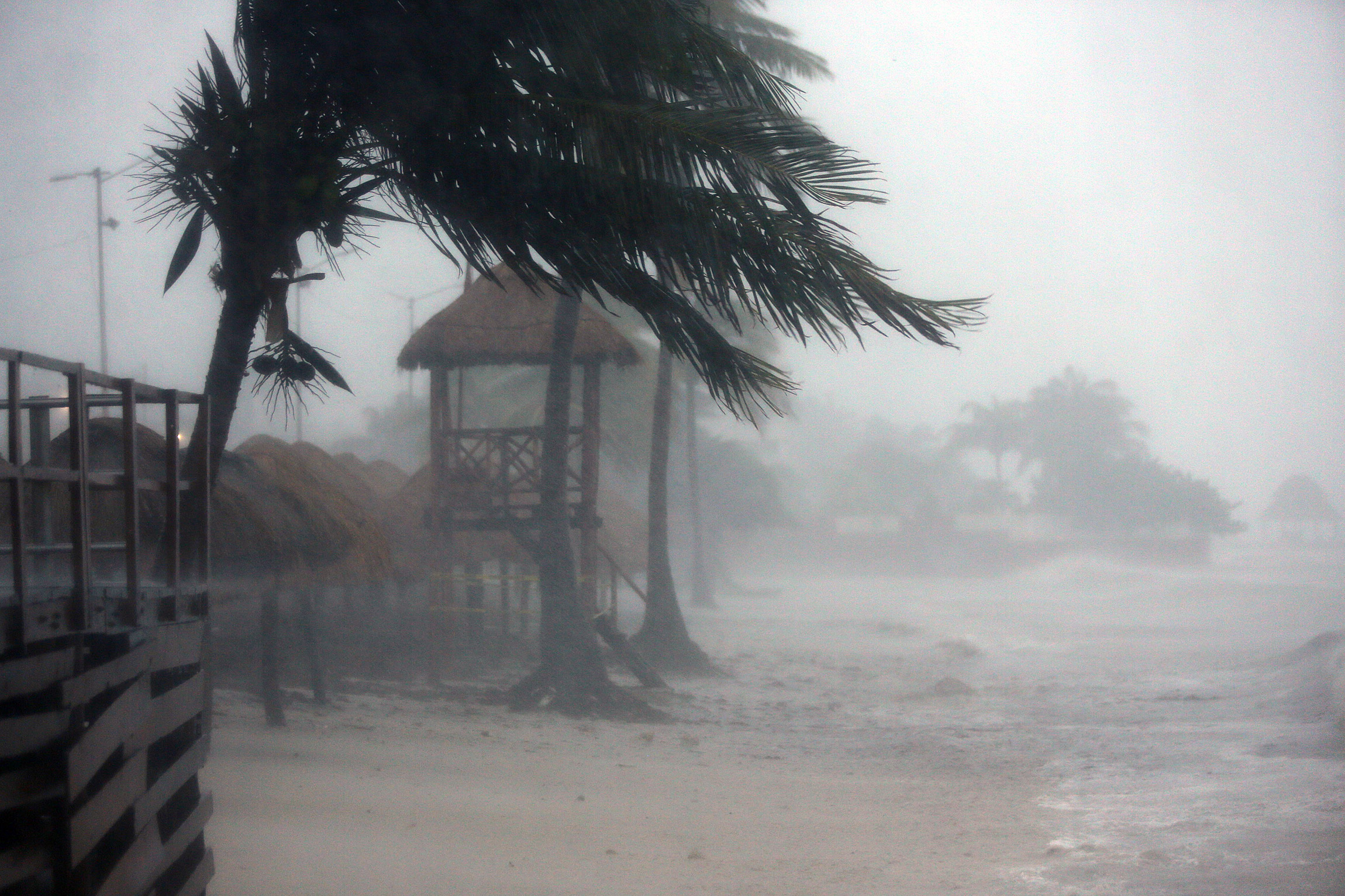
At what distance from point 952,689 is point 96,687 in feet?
49.2

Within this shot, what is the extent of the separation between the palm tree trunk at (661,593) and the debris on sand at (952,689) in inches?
144

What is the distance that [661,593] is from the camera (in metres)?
18.5

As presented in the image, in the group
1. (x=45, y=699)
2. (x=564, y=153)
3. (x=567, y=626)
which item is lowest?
(x=567, y=626)

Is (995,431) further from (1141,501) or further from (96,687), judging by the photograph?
(96,687)

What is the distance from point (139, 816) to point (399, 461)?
42.7 m

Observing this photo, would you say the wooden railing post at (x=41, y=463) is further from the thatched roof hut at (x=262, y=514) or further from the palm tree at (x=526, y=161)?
the thatched roof hut at (x=262, y=514)

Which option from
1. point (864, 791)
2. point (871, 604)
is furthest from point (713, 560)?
point (864, 791)

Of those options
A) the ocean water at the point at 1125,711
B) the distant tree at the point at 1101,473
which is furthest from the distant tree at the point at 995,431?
the ocean water at the point at 1125,711

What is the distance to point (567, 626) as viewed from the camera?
44.4ft

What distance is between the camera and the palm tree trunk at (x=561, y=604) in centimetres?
1334

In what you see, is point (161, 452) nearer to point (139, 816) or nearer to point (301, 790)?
point (301, 790)

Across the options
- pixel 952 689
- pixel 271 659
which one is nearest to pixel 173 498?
pixel 271 659

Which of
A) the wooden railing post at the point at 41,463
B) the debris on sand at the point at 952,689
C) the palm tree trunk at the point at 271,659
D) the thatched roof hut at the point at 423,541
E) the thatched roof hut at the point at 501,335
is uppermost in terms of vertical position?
the thatched roof hut at the point at 501,335

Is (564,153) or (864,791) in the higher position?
(564,153)
